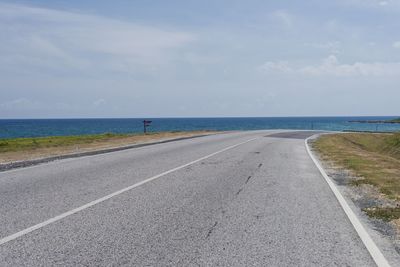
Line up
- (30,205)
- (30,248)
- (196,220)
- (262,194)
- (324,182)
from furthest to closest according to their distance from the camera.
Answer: (324,182)
(262,194)
(30,205)
(196,220)
(30,248)

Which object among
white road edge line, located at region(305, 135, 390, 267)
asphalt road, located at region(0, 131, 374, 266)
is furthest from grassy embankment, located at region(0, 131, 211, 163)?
white road edge line, located at region(305, 135, 390, 267)

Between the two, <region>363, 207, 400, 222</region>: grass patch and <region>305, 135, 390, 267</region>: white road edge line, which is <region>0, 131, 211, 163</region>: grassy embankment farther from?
<region>363, 207, 400, 222</region>: grass patch

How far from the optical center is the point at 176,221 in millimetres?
6879

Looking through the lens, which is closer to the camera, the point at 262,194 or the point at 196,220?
the point at 196,220

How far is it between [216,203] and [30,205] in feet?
10.7

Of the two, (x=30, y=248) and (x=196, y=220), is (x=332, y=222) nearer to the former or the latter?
(x=196, y=220)

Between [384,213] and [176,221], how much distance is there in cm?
363

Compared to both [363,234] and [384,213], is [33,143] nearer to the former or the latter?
[384,213]

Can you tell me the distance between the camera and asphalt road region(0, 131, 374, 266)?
5199 millimetres

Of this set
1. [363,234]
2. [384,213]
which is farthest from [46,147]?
[363,234]

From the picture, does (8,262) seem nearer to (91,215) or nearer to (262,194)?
(91,215)

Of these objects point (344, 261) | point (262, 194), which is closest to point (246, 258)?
point (344, 261)

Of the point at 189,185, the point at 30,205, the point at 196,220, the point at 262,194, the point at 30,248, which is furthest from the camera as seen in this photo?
the point at 189,185

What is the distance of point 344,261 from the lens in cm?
512
